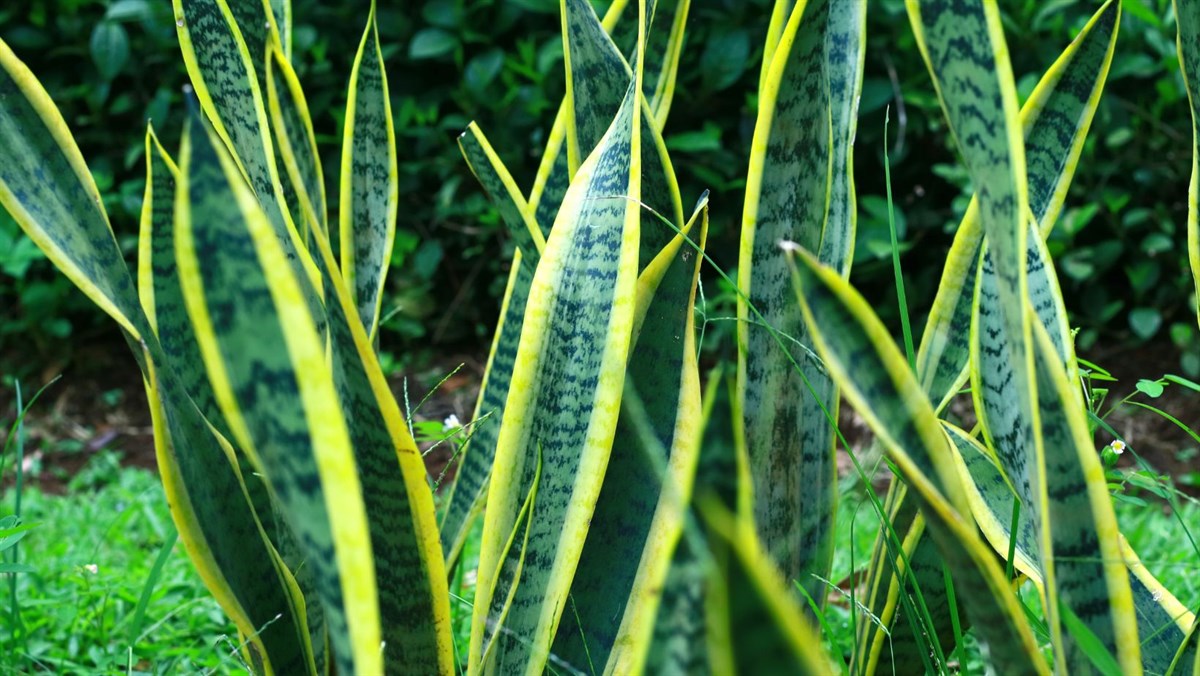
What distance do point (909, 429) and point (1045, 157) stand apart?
1.34 feet

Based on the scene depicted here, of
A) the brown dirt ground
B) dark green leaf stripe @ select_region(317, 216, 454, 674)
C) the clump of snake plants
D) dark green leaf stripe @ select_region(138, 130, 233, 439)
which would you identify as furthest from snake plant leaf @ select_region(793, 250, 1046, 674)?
the brown dirt ground

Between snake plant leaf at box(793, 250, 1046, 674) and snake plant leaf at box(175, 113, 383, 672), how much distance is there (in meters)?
0.21

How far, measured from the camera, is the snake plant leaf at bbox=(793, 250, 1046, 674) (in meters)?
0.47

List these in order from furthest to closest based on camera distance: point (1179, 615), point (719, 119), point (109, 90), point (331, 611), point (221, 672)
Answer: point (109, 90) < point (719, 119) < point (221, 672) < point (1179, 615) < point (331, 611)

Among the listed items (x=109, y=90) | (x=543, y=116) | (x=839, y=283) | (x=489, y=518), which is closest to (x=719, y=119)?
(x=543, y=116)

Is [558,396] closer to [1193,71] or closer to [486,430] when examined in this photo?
[486,430]

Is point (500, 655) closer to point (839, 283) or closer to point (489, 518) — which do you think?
point (489, 518)

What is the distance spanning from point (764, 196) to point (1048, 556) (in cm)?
34

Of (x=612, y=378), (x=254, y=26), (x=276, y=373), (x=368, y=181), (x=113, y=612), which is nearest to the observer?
(x=276, y=373)

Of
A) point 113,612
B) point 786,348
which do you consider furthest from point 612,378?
point 113,612

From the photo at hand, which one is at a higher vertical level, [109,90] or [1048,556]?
[109,90]

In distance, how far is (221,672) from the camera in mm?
1124

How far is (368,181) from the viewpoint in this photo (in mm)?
1010

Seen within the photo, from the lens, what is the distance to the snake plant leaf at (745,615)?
12.4 inches
